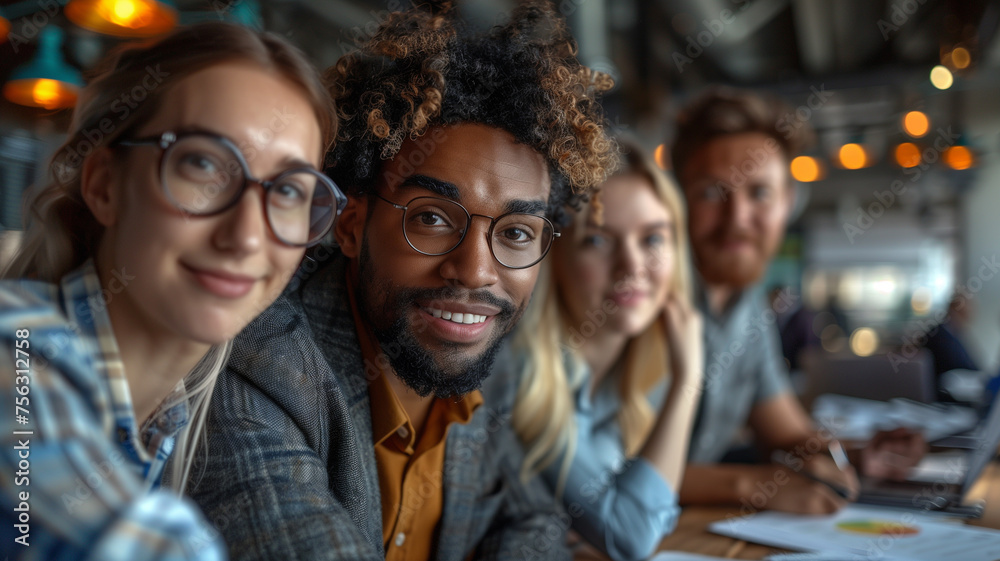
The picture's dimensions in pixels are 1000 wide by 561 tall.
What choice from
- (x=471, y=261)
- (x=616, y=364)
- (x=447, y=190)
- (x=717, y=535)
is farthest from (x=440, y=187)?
(x=616, y=364)

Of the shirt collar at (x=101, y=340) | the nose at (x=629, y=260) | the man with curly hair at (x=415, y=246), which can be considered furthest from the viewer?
the nose at (x=629, y=260)

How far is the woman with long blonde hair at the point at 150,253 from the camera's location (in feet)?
1.81

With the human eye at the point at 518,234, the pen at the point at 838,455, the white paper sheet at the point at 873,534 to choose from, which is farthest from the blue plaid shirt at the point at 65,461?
the pen at the point at 838,455

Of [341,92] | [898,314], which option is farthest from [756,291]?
[898,314]

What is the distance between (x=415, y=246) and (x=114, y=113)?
1.31 ft

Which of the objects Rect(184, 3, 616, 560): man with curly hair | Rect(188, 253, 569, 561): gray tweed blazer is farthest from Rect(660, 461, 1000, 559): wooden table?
Rect(184, 3, 616, 560): man with curly hair

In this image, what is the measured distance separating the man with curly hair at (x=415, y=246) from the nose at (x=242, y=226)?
22cm

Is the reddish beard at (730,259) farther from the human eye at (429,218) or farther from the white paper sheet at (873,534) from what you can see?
the human eye at (429,218)

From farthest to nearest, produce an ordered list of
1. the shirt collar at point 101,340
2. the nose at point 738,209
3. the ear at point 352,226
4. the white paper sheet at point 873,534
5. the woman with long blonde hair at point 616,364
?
the nose at point 738,209 < the woman with long blonde hair at point 616,364 < the white paper sheet at point 873,534 < the ear at point 352,226 < the shirt collar at point 101,340

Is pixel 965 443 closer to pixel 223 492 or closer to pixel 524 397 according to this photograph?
pixel 524 397

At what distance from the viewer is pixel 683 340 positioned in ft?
5.60

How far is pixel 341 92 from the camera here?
976 mm

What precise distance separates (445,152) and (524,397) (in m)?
0.66

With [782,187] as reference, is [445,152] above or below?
below
